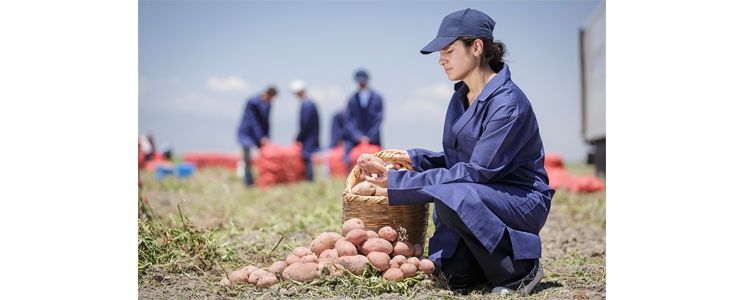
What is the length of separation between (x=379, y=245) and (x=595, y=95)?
5.81 m

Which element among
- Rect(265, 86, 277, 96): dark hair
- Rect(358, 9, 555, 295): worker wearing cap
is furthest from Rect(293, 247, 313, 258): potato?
Rect(265, 86, 277, 96): dark hair

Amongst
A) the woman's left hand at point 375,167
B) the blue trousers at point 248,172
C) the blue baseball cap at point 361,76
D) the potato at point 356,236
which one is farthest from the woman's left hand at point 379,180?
the blue trousers at point 248,172

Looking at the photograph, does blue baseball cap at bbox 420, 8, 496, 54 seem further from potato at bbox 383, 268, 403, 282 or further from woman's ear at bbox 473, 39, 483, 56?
potato at bbox 383, 268, 403, 282

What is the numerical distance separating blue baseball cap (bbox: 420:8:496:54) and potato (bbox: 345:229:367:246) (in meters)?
0.85

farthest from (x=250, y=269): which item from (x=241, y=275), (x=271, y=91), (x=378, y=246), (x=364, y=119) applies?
(x=271, y=91)

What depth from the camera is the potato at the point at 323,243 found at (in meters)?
3.86

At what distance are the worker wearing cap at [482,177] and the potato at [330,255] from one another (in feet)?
1.17

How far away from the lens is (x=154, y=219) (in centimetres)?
455

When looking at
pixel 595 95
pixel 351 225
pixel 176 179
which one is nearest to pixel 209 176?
pixel 176 179

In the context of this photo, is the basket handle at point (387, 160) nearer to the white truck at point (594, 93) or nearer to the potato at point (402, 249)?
the potato at point (402, 249)

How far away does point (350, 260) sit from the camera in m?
3.68

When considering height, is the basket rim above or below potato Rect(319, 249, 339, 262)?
above

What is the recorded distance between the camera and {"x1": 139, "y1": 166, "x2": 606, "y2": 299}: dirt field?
3.67 metres

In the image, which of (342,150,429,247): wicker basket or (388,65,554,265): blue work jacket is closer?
(388,65,554,265): blue work jacket
